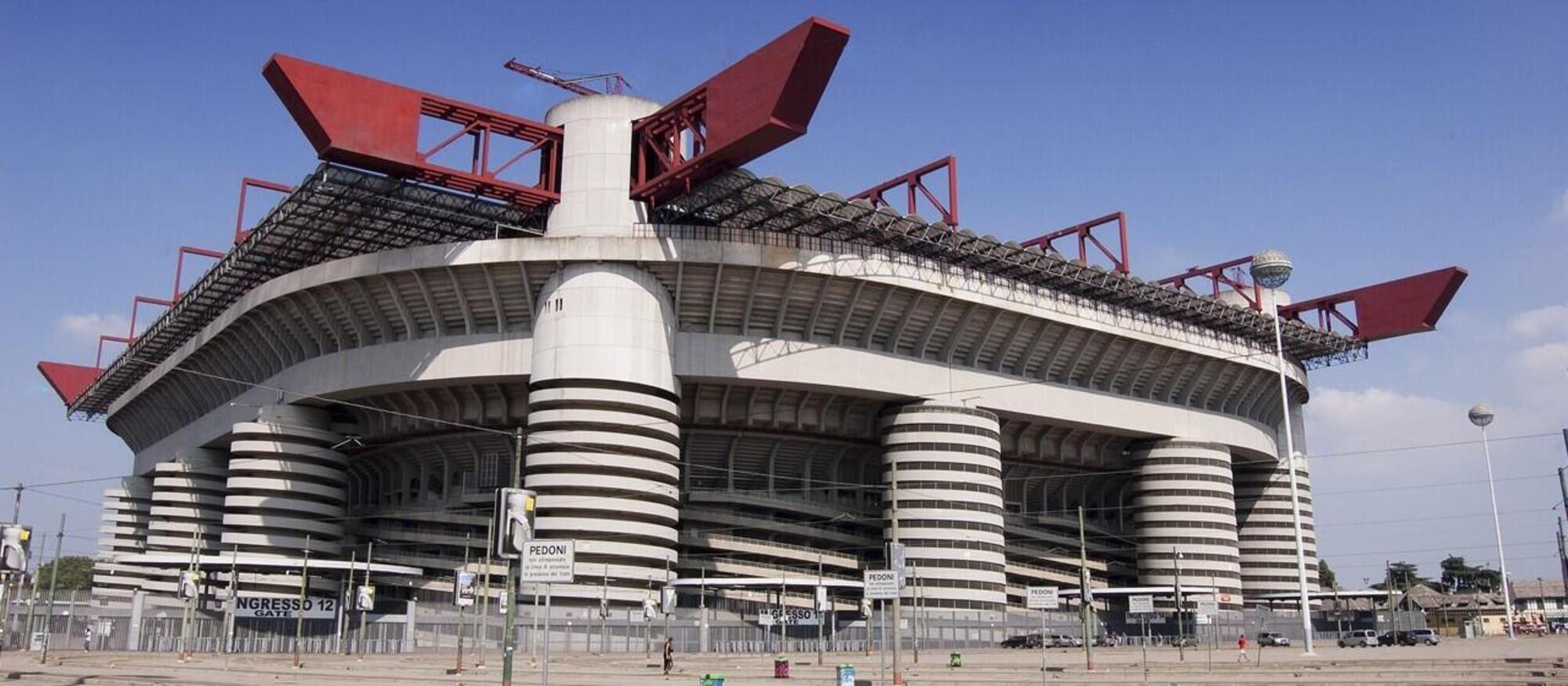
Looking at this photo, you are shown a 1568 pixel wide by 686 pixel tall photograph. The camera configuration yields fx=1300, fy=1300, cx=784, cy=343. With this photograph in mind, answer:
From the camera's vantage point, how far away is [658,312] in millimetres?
71062

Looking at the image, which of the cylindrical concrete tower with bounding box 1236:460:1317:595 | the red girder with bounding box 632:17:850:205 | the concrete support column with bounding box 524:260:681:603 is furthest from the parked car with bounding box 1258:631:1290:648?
the red girder with bounding box 632:17:850:205

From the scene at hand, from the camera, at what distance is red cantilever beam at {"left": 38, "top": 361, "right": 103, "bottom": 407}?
132250mm

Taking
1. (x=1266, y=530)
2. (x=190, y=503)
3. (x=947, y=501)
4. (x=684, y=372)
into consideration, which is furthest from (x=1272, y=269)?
(x=190, y=503)

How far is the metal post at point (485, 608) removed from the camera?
55031 millimetres

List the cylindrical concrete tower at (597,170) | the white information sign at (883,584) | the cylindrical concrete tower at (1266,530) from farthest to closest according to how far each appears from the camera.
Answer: the cylindrical concrete tower at (1266,530) → the cylindrical concrete tower at (597,170) → the white information sign at (883,584)

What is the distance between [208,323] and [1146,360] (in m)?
66.7

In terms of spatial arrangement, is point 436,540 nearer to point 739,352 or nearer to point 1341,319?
point 739,352

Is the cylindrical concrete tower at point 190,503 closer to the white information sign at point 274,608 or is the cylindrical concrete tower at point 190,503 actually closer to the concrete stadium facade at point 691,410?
the concrete stadium facade at point 691,410

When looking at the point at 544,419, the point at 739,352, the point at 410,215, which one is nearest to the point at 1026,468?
the point at 739,352

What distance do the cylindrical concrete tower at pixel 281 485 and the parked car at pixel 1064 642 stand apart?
46318 mm

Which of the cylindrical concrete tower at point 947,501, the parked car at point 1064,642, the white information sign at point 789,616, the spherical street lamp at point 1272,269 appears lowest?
the parked car at point 1064,642

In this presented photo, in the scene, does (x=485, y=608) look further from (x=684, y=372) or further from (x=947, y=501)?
(x=947, y=501)

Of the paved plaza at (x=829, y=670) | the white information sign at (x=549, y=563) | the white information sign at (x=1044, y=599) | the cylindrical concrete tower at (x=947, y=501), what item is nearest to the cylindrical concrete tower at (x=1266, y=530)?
the cylindrical concrete tower at (x=947, y=501)

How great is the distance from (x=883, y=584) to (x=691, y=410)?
40.7 m
